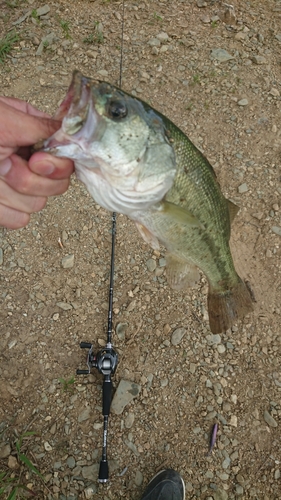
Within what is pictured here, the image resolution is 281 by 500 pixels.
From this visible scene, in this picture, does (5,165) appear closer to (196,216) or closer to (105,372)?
(196,216)

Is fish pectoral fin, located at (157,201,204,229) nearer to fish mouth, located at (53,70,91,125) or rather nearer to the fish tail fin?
fish mouth, located at (53,70,91,125)

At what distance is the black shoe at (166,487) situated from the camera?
306 centimetres

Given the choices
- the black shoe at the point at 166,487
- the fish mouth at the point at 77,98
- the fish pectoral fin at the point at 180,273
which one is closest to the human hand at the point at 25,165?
the fish mouth at the point at 77,98

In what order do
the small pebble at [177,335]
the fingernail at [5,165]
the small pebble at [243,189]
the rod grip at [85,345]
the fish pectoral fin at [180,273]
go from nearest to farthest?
the fingernail at [5,165], the fish pectoral fin at [180,273], the rod grip at [85,345], the small pebble at [177,335], the small pebble at [243,189]

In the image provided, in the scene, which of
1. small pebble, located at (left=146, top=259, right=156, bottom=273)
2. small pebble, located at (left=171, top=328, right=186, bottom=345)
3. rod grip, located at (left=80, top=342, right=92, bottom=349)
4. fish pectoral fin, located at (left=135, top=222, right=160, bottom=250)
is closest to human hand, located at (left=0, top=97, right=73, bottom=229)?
fish pectoral fin, located at (left=135, top=222, right=160, bottom=250)

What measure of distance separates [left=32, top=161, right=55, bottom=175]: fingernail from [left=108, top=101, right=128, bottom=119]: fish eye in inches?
13.1

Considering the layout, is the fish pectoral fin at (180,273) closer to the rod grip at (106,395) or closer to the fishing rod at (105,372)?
the fishing rod at (105,372)

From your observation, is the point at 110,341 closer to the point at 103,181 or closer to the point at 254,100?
the point at 103,181

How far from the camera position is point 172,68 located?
4.53m

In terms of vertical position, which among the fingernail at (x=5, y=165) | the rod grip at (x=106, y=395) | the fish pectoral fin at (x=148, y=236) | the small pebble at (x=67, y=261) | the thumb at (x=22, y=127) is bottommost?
the rod grip at (x=106, y=395)

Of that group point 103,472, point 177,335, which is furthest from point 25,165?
point 103,472

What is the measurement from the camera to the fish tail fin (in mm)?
2508

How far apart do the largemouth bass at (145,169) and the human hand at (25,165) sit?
2.8 inches

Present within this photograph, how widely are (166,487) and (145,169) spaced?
2.42m
